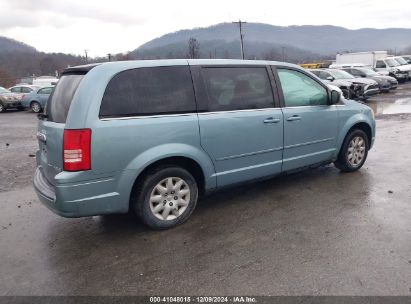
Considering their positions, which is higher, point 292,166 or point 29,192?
point 292,166

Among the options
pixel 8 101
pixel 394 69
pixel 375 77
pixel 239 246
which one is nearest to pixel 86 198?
pixel 239 246

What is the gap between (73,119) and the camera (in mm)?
3379

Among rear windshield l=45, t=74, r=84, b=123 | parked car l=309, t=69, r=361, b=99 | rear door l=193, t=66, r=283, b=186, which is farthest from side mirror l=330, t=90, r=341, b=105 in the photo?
parked car l=309, t=69, r=361, b=99

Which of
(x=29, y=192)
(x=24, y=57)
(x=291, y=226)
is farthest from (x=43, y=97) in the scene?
(x=24, y=57)

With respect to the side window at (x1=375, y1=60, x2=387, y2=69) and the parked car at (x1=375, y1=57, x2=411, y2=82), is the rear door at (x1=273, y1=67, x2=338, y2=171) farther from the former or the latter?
the side window at (x1=375, y1=60, x2=387, y2=69)

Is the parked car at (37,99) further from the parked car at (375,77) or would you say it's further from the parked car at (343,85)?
the parked car at (375,77)

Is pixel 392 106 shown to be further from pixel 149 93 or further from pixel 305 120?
pixel 149 93

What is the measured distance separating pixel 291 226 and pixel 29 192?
13.2 feet

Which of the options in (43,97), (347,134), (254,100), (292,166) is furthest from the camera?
(43,97)

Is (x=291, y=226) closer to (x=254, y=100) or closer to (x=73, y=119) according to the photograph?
(x=254, y=100)

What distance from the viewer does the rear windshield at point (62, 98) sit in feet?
A: 11.8

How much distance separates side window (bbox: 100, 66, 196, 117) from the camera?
139 inches

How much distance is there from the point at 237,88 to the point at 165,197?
1.56m

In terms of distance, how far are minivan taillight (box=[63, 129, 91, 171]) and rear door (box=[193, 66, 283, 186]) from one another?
48.5 inches
